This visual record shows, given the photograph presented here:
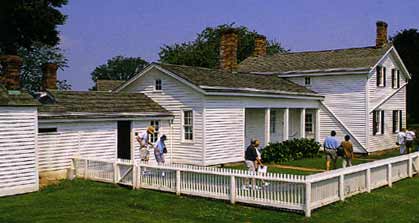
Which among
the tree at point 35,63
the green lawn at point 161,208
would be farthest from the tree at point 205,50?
the green lawn at point 161,208

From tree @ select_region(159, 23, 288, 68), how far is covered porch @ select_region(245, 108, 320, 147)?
3889cm

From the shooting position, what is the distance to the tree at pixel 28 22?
119 ft

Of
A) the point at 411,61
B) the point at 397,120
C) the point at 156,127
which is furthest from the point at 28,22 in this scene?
the point at 411,61

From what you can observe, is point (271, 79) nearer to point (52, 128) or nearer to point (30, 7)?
point (52, 128)

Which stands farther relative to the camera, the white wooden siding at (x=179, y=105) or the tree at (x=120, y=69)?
the tree at (x=120, y=69)

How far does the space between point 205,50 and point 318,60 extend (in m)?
41.6

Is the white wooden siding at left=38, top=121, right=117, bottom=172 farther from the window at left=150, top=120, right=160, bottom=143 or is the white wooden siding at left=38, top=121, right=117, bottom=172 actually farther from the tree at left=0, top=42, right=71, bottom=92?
the tree at left=0, top=42, right=71, bottom=92

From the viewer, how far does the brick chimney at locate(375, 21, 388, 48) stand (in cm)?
3284

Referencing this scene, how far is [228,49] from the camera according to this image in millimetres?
30203

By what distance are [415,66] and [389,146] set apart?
21.0 m

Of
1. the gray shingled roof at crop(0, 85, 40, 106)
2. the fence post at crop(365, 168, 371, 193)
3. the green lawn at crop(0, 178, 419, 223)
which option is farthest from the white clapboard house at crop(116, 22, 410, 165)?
the fence post at crop(365, 168, 371, 193)

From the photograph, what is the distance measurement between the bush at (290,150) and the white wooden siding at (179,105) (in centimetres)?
401

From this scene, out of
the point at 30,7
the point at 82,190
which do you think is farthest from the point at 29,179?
the point at 30,7

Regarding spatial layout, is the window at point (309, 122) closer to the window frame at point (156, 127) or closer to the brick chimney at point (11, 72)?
the window frame at point (156, 127)
